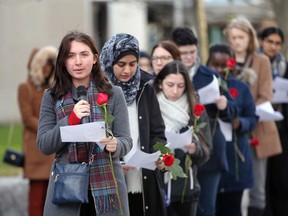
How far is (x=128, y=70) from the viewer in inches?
230

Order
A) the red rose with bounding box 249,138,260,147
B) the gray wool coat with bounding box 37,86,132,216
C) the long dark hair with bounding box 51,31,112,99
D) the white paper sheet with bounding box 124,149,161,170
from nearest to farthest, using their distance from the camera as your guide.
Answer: the gray wool coat with bounding box 37,86,132,216 < the long dark hair with bounding box 51,31,112,99 < the white paper sheet with bounding box 124,149,161,170 < the red rose with bounding box 249,138,260,147

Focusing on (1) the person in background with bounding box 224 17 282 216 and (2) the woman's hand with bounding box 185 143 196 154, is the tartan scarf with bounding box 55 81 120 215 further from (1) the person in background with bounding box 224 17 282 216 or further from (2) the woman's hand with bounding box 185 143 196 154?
(1) the person in background with bounding box 224 17 282 216

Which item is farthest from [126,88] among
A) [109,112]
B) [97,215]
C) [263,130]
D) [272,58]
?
[272,58]

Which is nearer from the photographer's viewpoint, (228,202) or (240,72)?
(228,202)

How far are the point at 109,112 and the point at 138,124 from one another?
29.6 inches

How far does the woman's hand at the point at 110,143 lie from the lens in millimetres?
5012

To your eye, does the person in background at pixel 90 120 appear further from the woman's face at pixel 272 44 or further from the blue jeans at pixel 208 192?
the woman's face at pixel 272 44

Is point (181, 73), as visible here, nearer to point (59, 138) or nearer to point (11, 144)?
point (59, 138)

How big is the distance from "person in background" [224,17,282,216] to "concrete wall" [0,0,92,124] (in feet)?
43.8

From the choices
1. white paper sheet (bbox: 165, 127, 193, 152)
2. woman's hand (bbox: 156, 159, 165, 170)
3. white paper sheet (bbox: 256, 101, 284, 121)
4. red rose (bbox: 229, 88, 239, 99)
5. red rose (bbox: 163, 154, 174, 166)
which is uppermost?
red rose (bbox: 229, 88, 239, 99)

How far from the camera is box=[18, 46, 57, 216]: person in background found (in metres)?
8.30

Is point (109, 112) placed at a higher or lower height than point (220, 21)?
lower

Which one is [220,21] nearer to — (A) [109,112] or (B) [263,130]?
(B) [263,130]

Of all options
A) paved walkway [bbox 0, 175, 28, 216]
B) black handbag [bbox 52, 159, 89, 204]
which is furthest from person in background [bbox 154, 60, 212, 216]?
paved walkway [bbox 0, 175, 28, 216]
